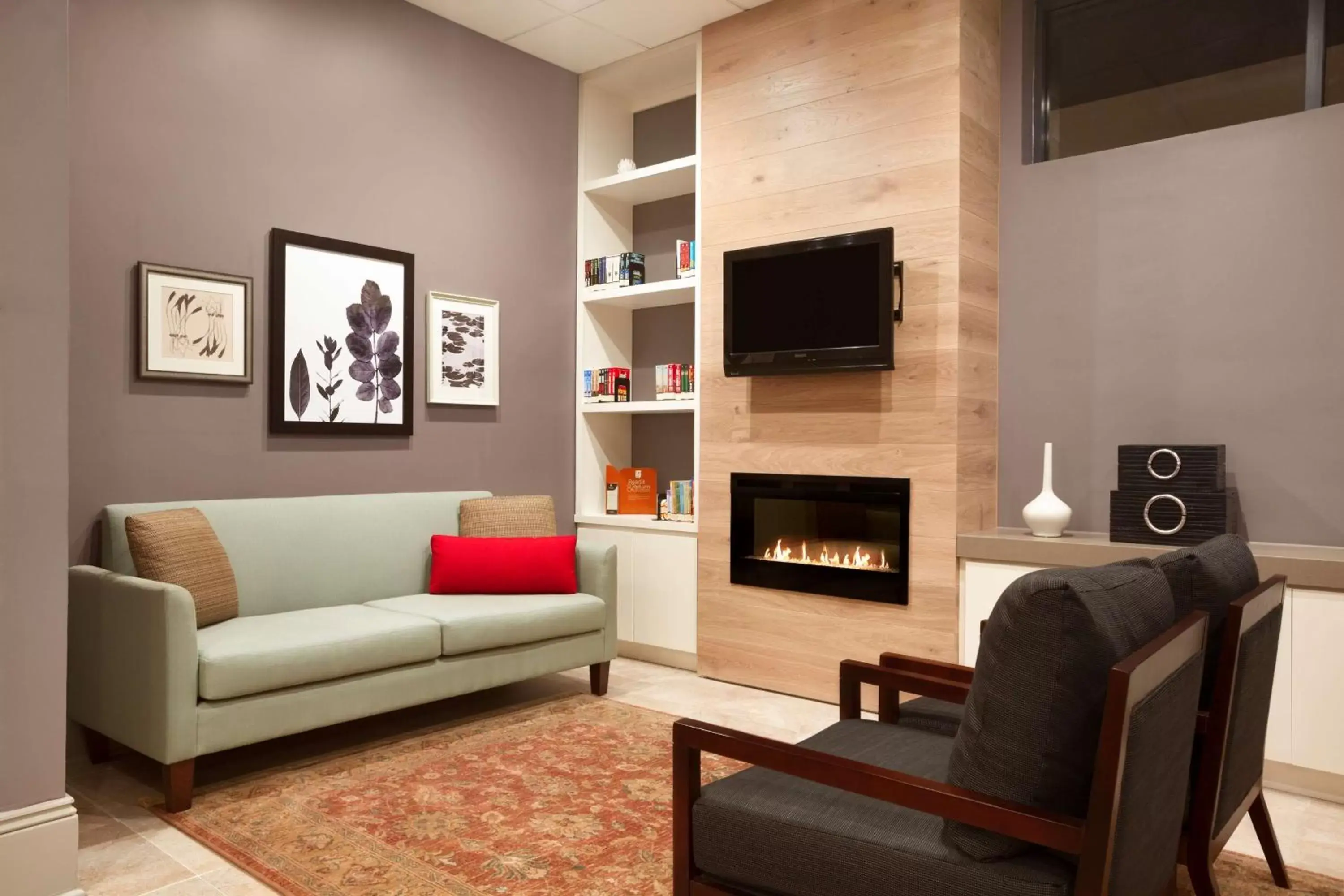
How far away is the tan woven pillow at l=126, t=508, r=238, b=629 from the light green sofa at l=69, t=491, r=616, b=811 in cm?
9

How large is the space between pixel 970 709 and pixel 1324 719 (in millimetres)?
2279

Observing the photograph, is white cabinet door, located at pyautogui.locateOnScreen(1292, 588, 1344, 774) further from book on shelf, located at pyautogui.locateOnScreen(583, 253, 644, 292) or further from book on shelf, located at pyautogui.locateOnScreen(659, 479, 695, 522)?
book on shelf, located at pyautogui.locateOnScreen(583, 253, 644, 292)

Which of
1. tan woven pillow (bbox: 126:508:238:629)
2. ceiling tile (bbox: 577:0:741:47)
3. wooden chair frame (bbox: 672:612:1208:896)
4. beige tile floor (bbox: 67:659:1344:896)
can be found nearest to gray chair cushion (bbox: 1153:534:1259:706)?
wooden chair frame (bbox: 672:612:1208:896)

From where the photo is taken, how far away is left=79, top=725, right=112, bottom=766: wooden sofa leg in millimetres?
3367

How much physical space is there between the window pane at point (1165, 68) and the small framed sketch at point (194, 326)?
350cm

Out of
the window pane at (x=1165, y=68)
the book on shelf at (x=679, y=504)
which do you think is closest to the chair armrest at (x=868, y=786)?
the book on shelf at (x=679, y=504)

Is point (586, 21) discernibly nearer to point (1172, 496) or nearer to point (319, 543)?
point (319, 543)

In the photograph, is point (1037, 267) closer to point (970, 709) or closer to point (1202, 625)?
point (1202, 625)

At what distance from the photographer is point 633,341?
5613mm

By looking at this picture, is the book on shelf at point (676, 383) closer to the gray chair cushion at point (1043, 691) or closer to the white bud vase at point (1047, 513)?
the white bud vase at point (1047, 513)

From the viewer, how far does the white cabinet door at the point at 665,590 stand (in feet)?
15.6

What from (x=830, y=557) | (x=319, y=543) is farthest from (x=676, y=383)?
(x=319, y=543)

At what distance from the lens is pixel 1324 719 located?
10.2 ft

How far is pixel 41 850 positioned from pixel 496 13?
3.91 metres
